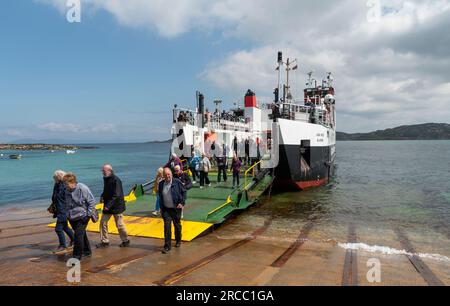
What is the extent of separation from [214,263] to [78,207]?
283 cm

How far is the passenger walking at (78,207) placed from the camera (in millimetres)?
5648

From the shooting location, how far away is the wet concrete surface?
5.23m

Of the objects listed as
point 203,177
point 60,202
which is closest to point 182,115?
point 203,177

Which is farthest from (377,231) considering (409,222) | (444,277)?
(444,277)

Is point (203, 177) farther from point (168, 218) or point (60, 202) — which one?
point (60, 202)

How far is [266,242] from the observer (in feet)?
27.9

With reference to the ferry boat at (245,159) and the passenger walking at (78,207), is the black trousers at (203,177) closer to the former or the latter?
the ferry boat at (245,159)

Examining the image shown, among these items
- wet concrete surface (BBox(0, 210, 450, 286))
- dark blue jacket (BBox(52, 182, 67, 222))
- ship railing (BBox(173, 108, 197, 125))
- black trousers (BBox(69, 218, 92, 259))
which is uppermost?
ship railing (BBox(173, 108, 197, 125))

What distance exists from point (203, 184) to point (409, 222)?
842 centimetres

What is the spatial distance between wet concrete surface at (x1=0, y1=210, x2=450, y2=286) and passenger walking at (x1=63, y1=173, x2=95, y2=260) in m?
0.46

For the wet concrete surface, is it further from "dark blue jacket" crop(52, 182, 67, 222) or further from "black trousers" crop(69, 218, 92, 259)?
"dark blue jacket" crop(52, 182, 67, 222)

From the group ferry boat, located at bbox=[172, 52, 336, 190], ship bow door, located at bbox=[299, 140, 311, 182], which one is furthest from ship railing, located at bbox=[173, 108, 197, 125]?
ship bow door, located at bbox=[299, 140, 311, 182]

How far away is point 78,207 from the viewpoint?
5676 mm
